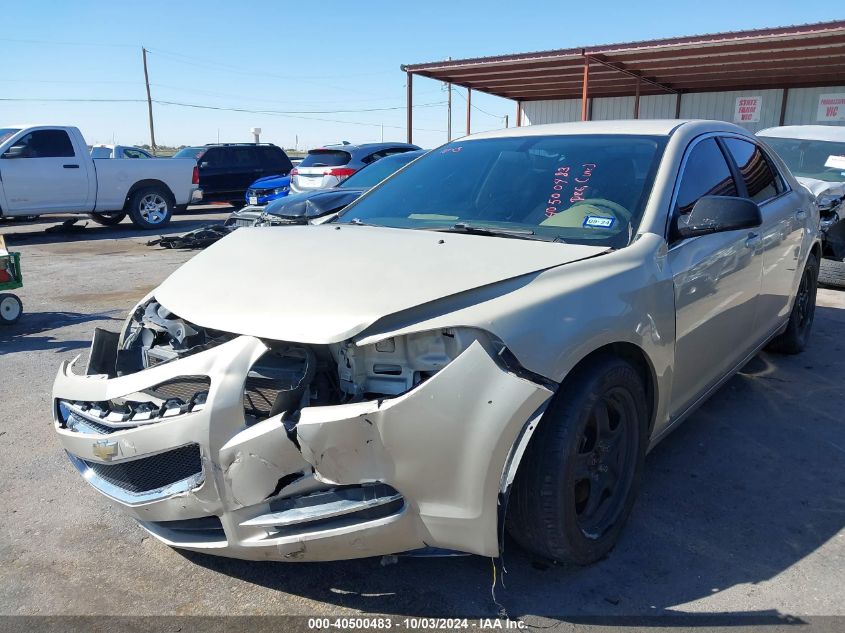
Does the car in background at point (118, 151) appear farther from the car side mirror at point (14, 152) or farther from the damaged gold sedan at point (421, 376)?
the damaged gold sedan at point (421, 376)

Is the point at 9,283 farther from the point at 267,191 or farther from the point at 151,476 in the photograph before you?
the point at 267,191

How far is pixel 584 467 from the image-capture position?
265cm

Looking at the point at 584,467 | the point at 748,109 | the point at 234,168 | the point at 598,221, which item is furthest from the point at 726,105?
the point at 584,467

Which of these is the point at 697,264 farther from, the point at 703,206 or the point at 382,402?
the point at 382,402

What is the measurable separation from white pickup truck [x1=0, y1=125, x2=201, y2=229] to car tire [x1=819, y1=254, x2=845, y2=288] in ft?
39.0

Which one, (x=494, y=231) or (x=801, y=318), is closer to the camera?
(x=494, y=231)

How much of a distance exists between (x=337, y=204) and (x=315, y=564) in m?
5.84

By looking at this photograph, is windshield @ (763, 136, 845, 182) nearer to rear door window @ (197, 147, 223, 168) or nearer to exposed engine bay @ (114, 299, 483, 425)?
exposed engine bay @ (114, 299, 483, 425)

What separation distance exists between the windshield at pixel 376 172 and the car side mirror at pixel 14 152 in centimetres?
659

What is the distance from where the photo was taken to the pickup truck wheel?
24.7 feet

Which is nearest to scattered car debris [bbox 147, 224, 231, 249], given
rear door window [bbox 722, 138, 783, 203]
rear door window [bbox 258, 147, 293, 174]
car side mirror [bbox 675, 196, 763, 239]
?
rear door window [bbox 258, 147, 293, 174]

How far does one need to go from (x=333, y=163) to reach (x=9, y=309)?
7287 millimetres

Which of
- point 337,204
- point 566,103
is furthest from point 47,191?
point 566,103

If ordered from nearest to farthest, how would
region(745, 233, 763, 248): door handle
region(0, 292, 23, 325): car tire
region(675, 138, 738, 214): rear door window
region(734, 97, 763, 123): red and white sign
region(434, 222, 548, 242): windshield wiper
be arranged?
region(434, 222, 548, 242): windshield wiper < region(675, 138, 738, 214): rear door window < region(745, 233, 763, 248): door handle < region(0, 292, 23, 325): car tire < region(734, 97, 763, 123): red and white sign
